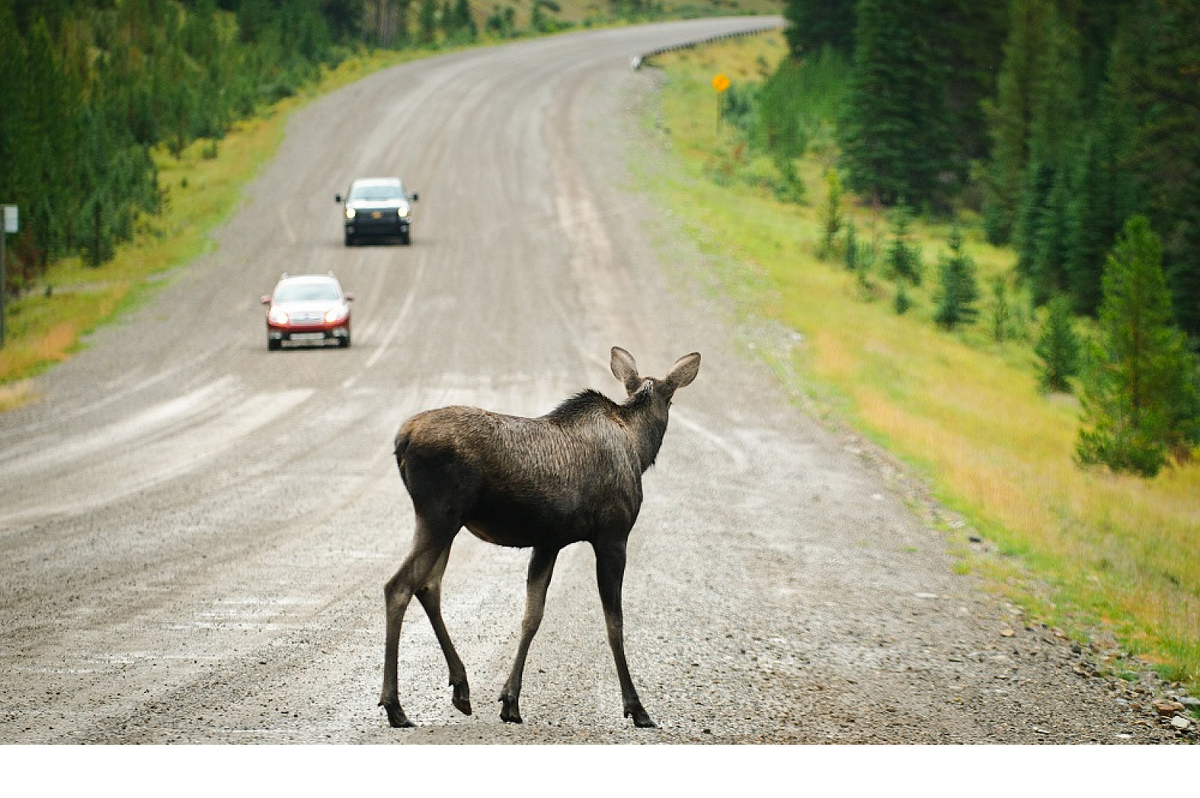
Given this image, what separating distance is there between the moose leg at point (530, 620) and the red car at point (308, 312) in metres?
23.7

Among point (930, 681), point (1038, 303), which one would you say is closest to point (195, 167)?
point (1038, 303)

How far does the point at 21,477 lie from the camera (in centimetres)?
1744

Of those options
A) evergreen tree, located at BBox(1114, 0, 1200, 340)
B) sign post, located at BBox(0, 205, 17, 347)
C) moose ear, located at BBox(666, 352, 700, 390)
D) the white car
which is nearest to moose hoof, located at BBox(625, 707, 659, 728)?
moose ear, located at BBox(666, 352, 700, 390)

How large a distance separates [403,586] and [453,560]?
259 inches

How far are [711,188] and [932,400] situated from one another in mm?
24896

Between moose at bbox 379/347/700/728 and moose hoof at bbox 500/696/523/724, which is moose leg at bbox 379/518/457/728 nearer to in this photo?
moose at bbox 379/347/700/728

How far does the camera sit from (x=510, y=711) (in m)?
6.88

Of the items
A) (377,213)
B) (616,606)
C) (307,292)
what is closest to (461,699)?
(616,606)

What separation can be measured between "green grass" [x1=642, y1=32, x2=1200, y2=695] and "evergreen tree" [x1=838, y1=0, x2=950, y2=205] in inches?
79.4

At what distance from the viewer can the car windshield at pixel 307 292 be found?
98.9ft

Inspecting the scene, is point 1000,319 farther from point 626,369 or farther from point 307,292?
point 626,369

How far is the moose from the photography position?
6.49 m

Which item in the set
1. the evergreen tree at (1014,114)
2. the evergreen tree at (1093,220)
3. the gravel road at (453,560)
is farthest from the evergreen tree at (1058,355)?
the evergreen tree at (1014,114)

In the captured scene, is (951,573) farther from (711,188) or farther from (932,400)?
(711,188)
